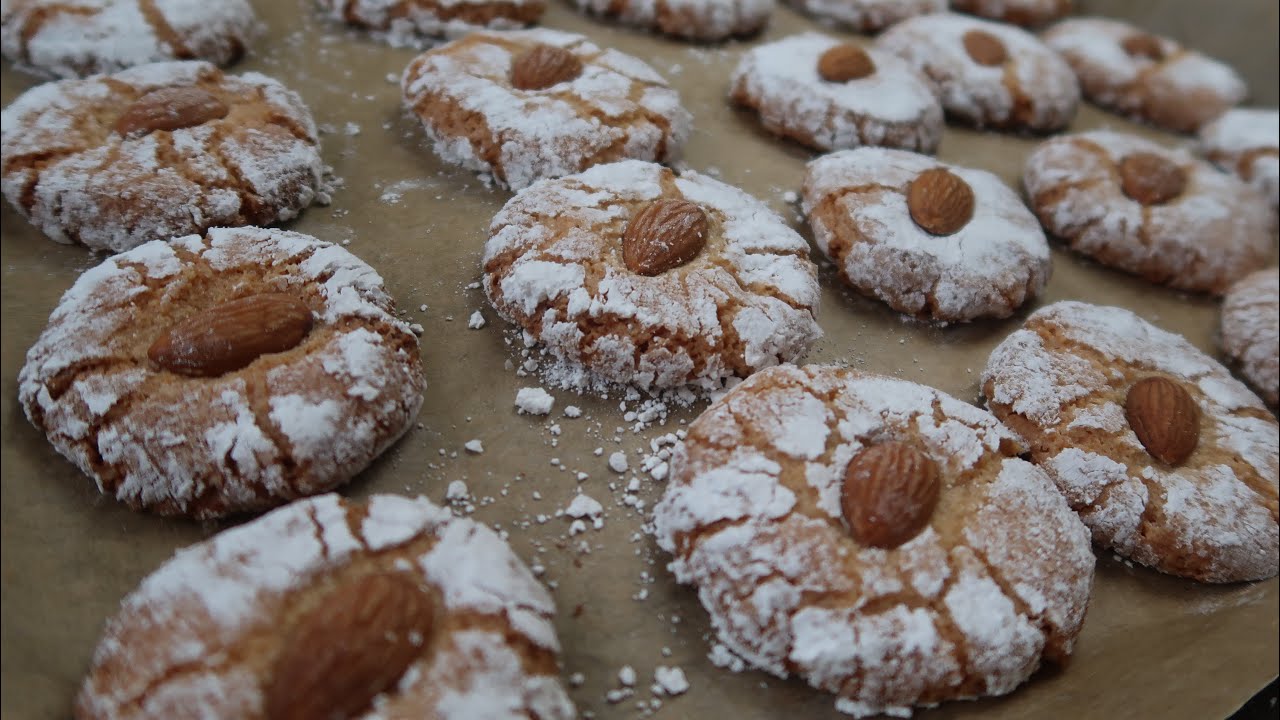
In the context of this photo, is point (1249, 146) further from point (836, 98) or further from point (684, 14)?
point (684, 14)

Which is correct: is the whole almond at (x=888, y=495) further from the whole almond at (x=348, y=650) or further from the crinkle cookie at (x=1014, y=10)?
the crinkle cookie at (x=1014, y=10)

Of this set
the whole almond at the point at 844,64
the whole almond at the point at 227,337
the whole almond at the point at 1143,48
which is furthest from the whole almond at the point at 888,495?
the whole almond at the point at 1143,48

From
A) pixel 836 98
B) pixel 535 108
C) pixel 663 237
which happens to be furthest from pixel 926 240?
pixel 535 108

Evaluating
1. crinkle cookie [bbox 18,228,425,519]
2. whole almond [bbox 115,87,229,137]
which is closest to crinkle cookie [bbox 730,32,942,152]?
crinkle cookie [bbox 18,228,425,519]

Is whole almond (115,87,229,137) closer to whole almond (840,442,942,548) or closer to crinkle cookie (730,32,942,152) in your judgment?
crinkle cookie (730,32,942,152)

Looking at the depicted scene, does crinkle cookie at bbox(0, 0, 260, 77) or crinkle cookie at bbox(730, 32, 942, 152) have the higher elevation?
crinkle cookie at bbox(0, 0, 260, 77)

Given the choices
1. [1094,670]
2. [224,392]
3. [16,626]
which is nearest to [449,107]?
[224,392]

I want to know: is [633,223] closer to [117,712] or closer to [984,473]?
[984,473]
